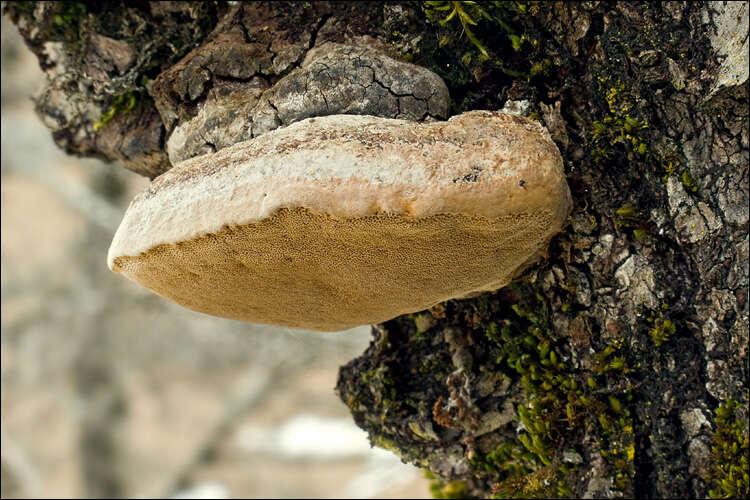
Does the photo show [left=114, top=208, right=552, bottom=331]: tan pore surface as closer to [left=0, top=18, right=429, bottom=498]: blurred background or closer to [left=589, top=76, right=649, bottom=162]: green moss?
[left=589, top=76, right=649, bottom=162]: green moss

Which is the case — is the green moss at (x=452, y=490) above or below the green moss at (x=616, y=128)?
below

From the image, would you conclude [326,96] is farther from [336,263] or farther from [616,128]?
[616,128]

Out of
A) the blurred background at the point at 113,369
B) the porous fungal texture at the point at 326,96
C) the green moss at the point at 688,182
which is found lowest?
the blurred background at the point at 113,369

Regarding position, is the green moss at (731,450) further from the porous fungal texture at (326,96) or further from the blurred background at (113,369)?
the blurred background at (113,369)

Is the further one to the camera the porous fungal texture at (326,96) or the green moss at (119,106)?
the green moss at (119,106)

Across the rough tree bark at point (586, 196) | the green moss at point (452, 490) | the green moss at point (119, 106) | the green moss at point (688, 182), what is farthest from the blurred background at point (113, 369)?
the green moss at point (688, 182)

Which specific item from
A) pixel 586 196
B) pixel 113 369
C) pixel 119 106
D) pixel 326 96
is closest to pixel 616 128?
pixel 586 196

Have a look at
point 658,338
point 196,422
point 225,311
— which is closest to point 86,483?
point 196,422

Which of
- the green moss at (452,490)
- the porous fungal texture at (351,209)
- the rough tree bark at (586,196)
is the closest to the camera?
the porous fungal texture at (351,209)
